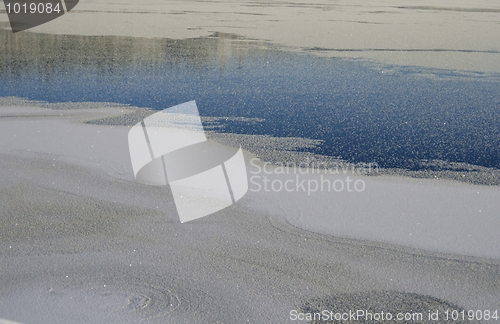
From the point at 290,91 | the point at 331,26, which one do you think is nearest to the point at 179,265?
the point at 290,91

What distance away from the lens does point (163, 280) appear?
11.8 feet

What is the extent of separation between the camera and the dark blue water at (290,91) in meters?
6.05

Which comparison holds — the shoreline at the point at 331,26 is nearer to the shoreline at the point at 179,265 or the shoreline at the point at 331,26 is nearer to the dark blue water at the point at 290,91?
the dark blue water at the point at 290,91

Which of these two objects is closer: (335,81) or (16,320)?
(16,320)

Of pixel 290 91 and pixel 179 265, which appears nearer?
pixel 179 265

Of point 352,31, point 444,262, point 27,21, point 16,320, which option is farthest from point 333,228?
point 27,21

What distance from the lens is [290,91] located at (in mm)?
7914

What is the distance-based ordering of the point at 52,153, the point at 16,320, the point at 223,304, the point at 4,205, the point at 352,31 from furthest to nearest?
1. the point at 352,31
2. the point at 52,153
3. the point at 4,205
4. the point at 223,304
5. the point at 16,320

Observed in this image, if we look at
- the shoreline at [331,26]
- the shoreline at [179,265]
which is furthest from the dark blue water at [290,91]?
the shoreline at [179,265]

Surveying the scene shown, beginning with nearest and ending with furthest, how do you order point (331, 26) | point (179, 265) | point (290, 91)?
point (179, 265)
point (290, 91)
point (331, 26)

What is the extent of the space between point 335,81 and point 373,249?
4.71 meters

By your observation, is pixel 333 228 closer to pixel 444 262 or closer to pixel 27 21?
pixel 444 262

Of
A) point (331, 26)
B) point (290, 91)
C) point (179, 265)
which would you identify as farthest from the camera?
point (331, 26)

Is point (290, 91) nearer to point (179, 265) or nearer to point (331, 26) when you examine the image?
point (179, 265)
